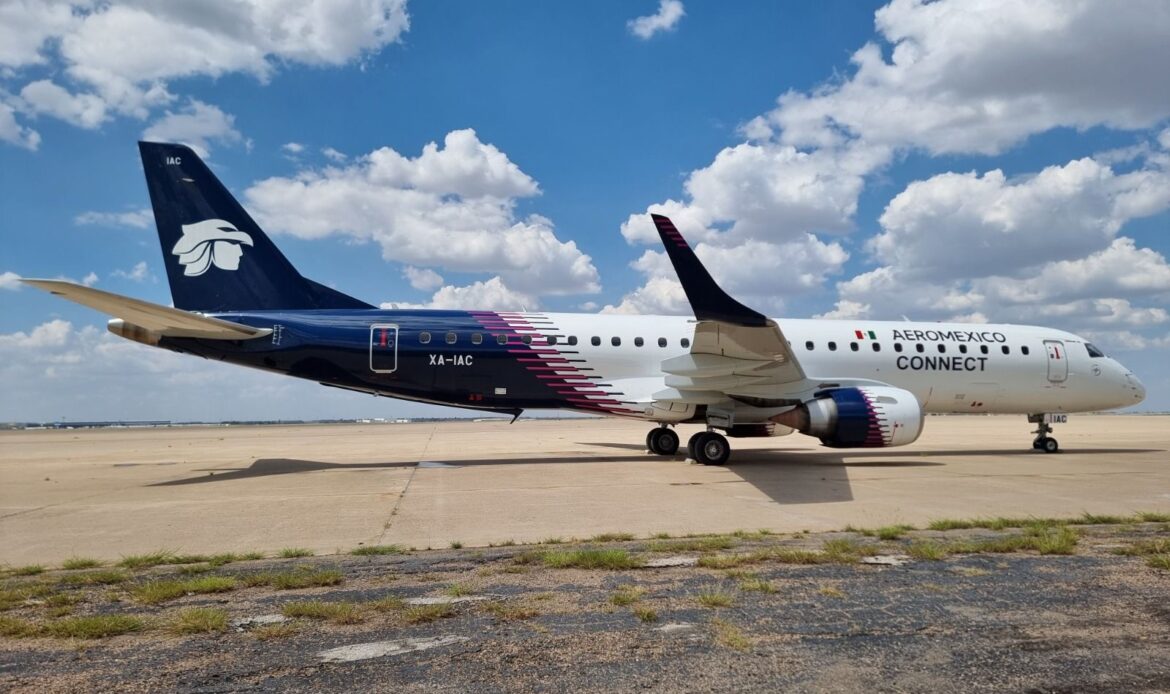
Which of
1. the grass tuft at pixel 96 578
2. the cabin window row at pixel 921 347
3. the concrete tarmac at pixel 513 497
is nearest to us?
the grass tuft at pixel 96 578

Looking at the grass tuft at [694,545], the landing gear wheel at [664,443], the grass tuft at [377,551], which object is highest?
the landing gear wheel at [664,443]

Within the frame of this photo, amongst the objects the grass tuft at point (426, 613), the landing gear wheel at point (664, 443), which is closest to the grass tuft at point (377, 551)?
the grass tuft at point (426, 613)

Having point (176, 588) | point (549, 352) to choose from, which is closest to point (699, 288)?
point (549, 352)

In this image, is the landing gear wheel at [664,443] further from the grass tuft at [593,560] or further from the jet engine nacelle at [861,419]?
the grass tuft at [593,560]

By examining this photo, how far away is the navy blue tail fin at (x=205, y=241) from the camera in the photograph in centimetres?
1499

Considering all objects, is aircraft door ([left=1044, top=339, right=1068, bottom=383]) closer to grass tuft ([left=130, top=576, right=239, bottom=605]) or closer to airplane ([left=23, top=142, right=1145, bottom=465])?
airplane ([left=23, top=142, right=1145, bottom=465])

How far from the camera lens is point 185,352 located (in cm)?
1451

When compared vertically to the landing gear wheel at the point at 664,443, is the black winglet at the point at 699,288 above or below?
above

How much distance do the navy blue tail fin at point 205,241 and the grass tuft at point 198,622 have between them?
12614mm

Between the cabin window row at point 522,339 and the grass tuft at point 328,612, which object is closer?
the grass tuft at point 328,612

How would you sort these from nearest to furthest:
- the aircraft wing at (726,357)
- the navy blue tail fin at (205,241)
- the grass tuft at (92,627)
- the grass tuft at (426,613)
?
1. the grass tuft at (92,627)
2. the grass tuft at (426,613)
3. the aircraft wing at (726,357)
4. the navy blue tail fin at (205,241)

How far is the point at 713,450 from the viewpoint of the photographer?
14.5 m

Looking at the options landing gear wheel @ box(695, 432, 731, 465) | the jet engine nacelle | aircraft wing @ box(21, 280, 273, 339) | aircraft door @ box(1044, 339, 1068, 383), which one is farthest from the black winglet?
aircraft door @ box(1044, 339, 1068, 383)

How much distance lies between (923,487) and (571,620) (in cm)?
864
